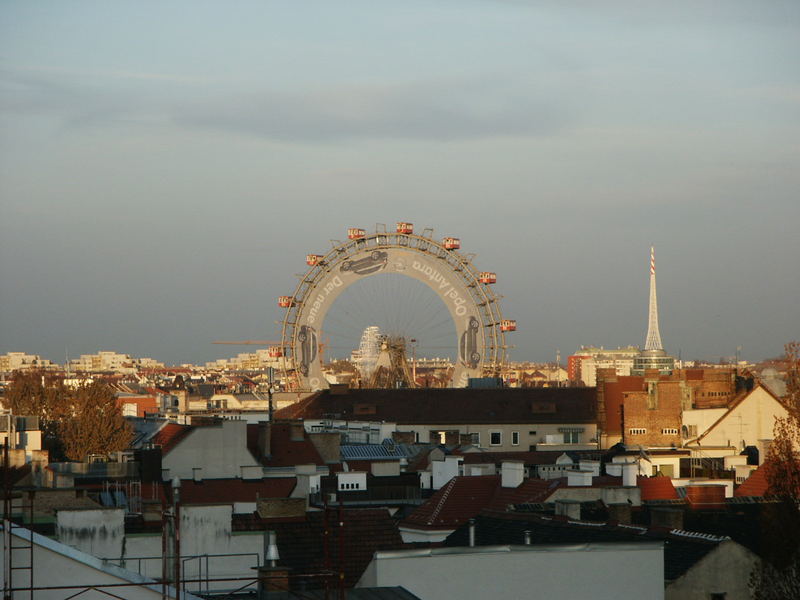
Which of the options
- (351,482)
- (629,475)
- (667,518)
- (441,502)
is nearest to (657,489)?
(629,475)

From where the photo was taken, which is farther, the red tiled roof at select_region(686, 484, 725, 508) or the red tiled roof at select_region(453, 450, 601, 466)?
the red tiled roof at select_region(453, 450, 601, 466)

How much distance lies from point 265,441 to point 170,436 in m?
Answer: 3.17

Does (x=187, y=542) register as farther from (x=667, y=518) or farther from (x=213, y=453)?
(x=213, y=453)

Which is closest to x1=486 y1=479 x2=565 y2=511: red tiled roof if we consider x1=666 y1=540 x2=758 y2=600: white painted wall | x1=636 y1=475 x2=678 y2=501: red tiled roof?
x1=636 y1=475 x2=678 y2=501: red tiled roof

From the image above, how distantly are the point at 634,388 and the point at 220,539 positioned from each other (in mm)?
59183

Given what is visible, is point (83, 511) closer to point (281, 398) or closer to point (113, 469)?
point (113, 469)

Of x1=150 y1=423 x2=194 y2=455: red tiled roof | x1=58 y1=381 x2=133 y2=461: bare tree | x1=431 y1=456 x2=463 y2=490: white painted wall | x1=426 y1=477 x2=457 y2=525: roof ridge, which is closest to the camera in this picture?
x1=426 y1=477 x2=457 y2=525: roof ridge

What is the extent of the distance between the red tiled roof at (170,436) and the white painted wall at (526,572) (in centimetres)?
2659

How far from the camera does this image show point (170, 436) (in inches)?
2159

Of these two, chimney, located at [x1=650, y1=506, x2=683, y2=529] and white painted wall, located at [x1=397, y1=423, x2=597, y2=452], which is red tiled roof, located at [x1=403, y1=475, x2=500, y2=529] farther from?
white painted wall, located at [x1=397, y1=423, x2=597, y2=452]

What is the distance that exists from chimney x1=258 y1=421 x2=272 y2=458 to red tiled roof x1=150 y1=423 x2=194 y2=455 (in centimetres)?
262

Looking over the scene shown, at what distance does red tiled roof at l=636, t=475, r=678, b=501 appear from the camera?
39.6 m

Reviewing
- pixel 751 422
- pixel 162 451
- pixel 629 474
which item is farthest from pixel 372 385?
pixel 629 474

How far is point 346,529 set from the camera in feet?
98.1
